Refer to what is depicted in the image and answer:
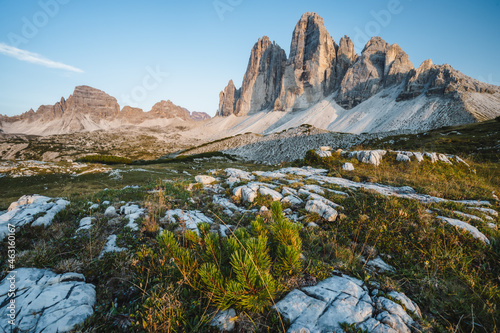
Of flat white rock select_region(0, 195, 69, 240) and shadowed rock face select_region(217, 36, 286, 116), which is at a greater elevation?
shadowed rock face select_region(217, 36, 286, 116)

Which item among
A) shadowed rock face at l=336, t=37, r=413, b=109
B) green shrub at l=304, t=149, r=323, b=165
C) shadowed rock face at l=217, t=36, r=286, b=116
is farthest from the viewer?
Result: shadowed rock face at l=217, t=36, r=286, b=116

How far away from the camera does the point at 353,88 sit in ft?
417

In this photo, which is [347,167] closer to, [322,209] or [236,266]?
[322,209]

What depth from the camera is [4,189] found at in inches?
784

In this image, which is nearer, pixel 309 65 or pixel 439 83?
pixel 439 83

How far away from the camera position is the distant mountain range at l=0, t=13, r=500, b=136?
8419cm

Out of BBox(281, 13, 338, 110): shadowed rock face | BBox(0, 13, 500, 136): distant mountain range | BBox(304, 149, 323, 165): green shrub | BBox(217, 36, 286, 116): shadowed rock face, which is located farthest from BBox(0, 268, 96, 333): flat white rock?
BBox(217, 36, 286, 116): shadowed rock face

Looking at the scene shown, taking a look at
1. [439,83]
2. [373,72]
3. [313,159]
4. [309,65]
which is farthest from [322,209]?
[309,65]

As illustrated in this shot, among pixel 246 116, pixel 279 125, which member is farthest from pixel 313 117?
pixel 246 116

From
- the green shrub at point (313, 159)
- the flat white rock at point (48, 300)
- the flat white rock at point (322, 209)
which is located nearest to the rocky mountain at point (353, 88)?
the green shrub at point (313, 159)

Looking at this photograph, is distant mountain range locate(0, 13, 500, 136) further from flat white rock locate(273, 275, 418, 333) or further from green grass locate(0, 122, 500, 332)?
flat white rock locate(273, 275, 418, 333)

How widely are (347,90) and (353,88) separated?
143 inches

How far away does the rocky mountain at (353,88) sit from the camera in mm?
83938

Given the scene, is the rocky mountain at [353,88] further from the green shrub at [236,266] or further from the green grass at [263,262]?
the green shrub at [236,266]
